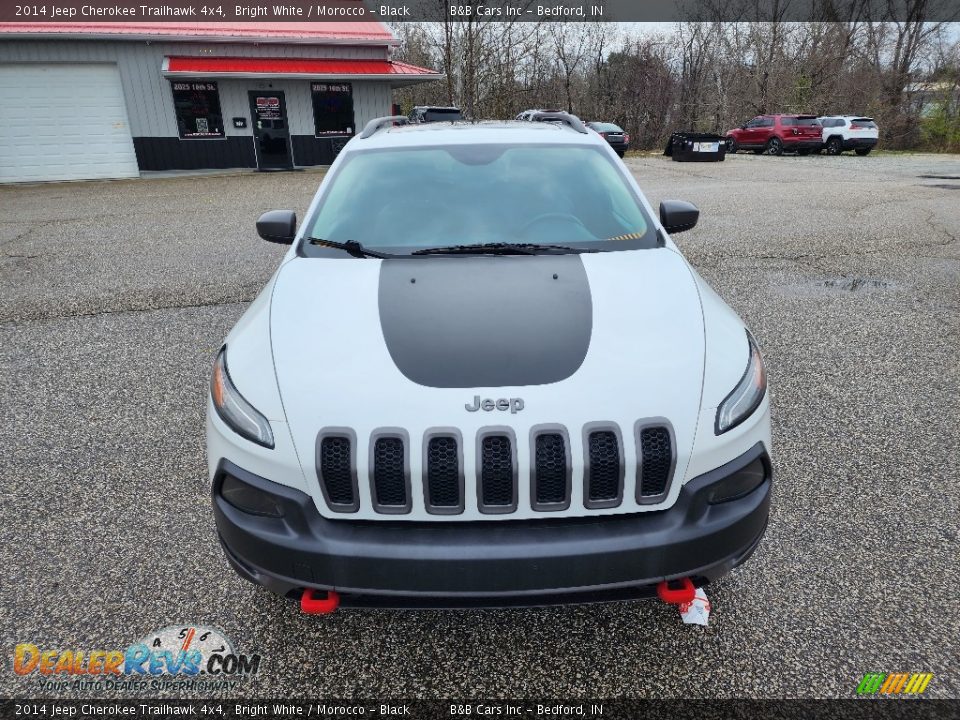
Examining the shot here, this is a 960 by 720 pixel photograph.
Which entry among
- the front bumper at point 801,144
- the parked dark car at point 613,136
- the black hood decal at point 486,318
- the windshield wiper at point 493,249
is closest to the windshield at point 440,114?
the parked dark car at point 613,136

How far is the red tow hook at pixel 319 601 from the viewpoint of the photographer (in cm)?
177

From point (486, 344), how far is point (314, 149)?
19667 millimetres

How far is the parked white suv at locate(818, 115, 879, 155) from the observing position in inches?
960

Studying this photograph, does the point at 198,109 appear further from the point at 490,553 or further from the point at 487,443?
the point at 490,553

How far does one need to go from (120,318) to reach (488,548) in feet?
16.8

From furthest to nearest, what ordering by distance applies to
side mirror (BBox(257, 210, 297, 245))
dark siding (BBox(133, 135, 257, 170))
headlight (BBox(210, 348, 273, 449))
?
1. dark siding (BBox(133, 135, 257, 170))
2. side mirror (BBox(257, 210, 297, 245))
3. headlight (BBox(210, 348, 273, 449))

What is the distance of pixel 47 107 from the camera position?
16.9 metres

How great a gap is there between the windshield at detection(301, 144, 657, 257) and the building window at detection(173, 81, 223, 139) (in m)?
17.8

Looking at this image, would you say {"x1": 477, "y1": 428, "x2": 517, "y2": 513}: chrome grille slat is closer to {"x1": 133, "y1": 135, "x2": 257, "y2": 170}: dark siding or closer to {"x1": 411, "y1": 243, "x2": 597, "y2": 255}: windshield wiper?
{"x1": 411, "y1": 243, "x2": 597, "y2": 255}: windshield wiper

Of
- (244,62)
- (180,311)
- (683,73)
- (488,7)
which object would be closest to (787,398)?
(180,311)

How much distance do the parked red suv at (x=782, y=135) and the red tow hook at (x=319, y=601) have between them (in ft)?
83.6

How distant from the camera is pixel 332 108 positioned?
19484 millimetres

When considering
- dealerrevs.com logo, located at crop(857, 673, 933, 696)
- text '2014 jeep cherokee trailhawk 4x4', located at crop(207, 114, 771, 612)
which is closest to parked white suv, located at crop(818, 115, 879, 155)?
text '2014 jeep cherokee trailhawk 4x4', located at crop(207, 114, 771, 612)

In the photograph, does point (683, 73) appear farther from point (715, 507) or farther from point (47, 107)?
point (715, 507)
